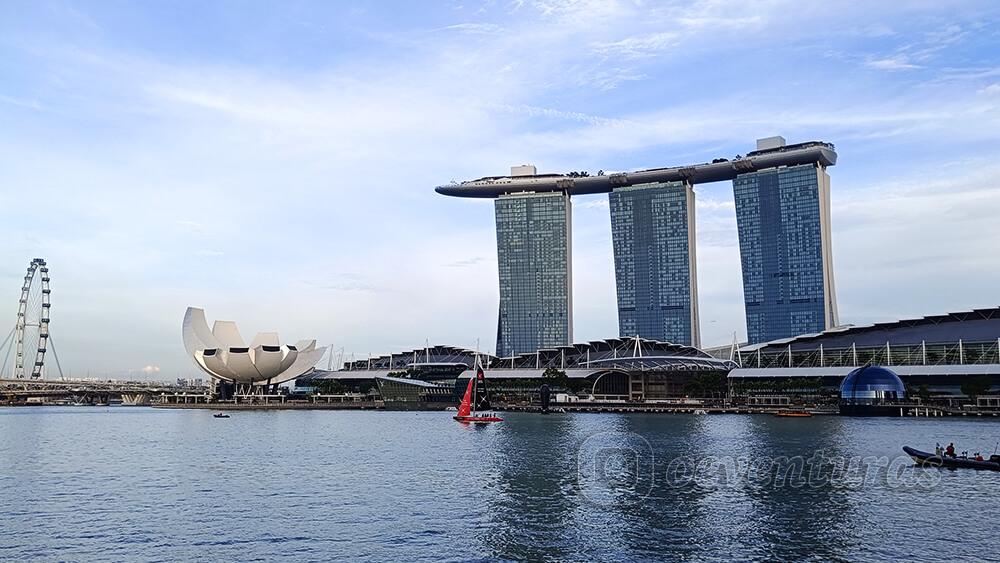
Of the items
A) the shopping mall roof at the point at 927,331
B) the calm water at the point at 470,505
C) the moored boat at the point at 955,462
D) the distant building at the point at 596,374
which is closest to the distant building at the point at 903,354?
the shopping mall roof at the point at 927,331

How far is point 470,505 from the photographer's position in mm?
41094

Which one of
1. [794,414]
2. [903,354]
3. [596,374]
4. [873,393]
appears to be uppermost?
[903,354]

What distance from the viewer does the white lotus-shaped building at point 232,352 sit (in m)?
175

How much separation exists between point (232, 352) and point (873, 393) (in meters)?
120

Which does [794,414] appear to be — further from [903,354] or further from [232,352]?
[232,352]

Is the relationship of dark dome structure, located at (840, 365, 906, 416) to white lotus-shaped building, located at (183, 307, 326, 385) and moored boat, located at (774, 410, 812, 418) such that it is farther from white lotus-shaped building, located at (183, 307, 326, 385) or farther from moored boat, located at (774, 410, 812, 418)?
white lotus-shaped building, located at (183, 307, 326, 385)

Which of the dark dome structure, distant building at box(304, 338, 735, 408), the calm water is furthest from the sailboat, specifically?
the dark dome structure

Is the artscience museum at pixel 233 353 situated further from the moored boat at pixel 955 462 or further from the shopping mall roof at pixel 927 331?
the moored boat at pixel 955 462

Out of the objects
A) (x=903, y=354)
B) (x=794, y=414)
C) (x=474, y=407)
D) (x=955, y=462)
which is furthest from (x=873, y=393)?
(x=955, y=462)

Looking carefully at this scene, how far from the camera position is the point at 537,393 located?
579ft

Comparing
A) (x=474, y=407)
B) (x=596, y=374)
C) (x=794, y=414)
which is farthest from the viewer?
(x=596, y=374)

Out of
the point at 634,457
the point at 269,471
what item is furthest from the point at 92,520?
the point at 634,457

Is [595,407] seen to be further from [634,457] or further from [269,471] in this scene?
[269,471]

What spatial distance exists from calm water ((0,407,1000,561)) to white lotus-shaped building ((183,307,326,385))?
10051 cm
